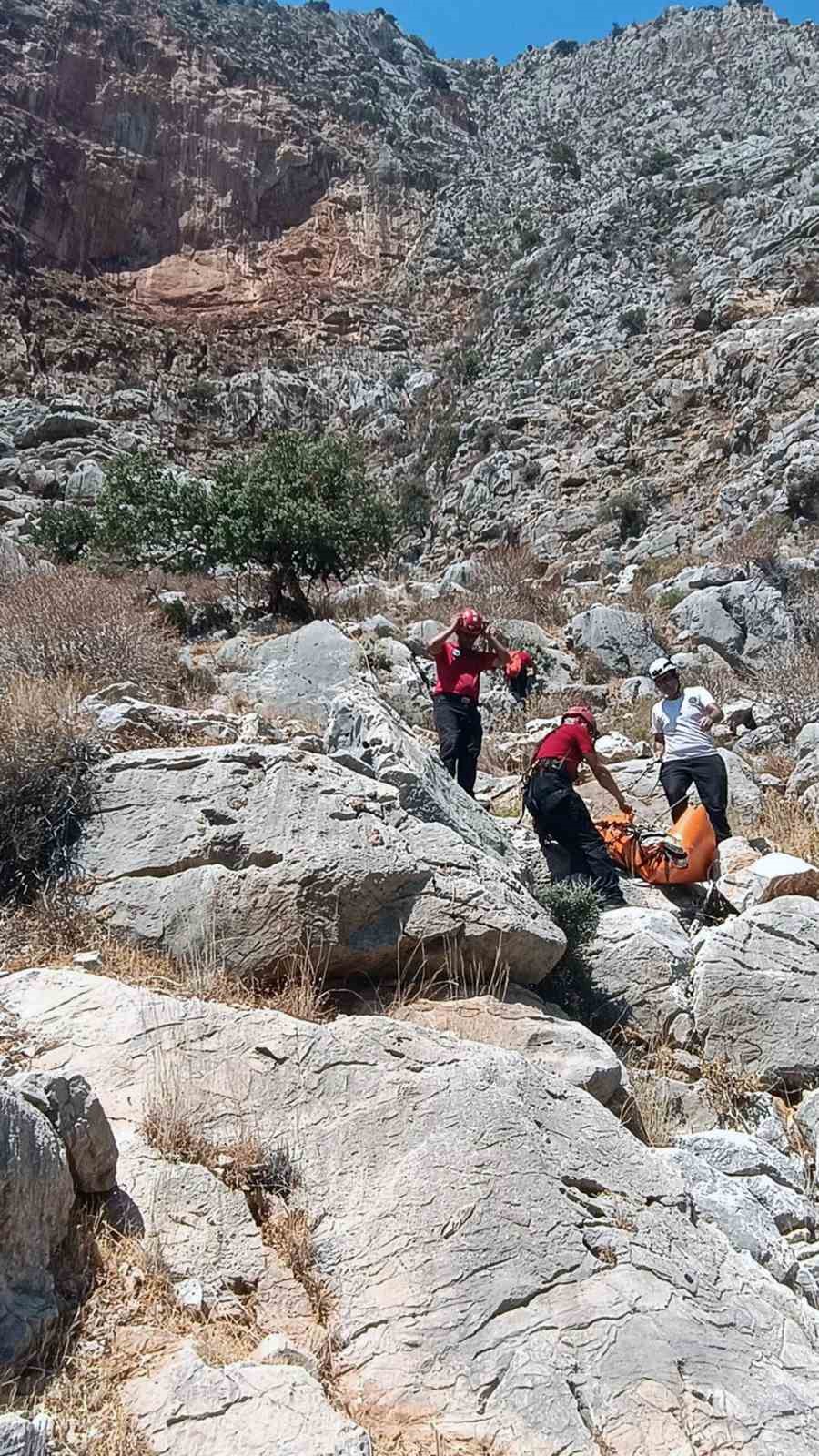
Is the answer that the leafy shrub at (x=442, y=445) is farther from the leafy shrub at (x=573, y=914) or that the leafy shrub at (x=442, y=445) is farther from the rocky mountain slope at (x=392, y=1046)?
the leafy shrub at (x=573, y=914)

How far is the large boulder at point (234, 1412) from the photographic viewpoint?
5.35ft

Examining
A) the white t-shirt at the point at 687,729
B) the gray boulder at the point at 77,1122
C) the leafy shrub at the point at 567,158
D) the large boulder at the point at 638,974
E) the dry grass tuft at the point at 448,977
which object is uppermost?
the leafy shrub at the point at 567,158

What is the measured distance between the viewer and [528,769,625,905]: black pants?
205 inches

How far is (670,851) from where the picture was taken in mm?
5410

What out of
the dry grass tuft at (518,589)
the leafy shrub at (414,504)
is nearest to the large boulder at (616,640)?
the dry grass tuft at (518,589)

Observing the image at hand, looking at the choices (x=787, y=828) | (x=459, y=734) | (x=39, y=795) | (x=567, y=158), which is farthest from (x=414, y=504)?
(x=567, y=158)

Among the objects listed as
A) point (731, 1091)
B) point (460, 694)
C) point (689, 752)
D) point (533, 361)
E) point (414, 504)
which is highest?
point (533, 361)

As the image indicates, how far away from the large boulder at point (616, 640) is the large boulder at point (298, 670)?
Result: 12.7 feet

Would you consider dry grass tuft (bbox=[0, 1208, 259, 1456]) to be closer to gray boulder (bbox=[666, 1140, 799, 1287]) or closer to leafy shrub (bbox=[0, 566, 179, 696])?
gray boulder (bbox=[666, 1140, 799, 1287])

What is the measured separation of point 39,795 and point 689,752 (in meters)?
4.15

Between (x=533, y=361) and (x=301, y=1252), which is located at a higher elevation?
(x=533, y=361)

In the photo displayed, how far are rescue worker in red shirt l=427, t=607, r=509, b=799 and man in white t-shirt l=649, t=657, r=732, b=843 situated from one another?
1.19 meters

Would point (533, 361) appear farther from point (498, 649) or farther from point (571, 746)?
point (571, 746)

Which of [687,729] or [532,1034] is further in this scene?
[687,729]
